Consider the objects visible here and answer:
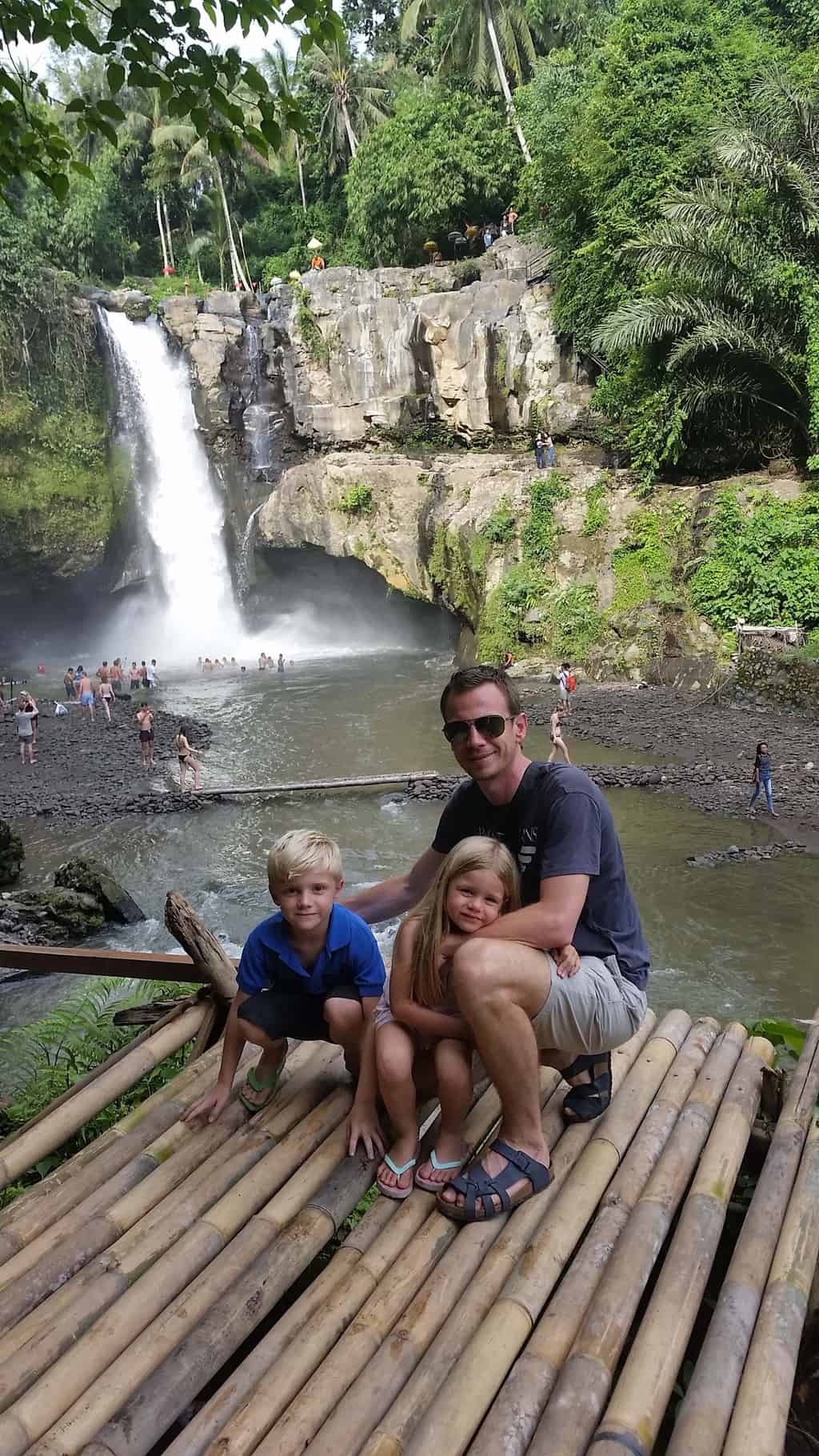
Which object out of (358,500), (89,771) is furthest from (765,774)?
(358,500)

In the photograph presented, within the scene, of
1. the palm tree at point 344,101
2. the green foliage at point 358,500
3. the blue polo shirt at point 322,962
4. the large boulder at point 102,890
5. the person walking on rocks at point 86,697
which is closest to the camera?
the blue polo shirt at point 322,962

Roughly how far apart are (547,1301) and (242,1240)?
89 centimetres

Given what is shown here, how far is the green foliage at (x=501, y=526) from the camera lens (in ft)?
71.9

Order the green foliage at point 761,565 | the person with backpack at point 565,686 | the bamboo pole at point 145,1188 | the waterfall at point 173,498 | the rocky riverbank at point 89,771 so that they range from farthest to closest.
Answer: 1. the waterfall at point 173,498
2. the green foliage at point 761,565
3. the person with backpack at point 565,686
4. the rocky riverbank at point 89,771
5. the bamboo pole at point 145,1188

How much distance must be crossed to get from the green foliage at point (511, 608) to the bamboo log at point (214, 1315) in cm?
1855

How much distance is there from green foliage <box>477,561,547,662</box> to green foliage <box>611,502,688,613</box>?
190 cm

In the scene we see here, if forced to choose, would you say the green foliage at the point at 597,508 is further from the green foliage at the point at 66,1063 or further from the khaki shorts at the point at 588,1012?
the khaki shorts at the point at 588,1012

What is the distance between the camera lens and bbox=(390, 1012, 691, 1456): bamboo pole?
200 centimetres

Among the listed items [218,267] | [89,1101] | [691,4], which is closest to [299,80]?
[218,267]

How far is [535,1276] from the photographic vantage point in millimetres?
2402

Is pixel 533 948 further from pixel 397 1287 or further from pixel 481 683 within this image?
pixel 397 1287

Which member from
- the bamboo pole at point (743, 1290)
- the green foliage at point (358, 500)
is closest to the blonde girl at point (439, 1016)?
the bamboo pole at point (743, 1290)

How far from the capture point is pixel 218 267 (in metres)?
39.4

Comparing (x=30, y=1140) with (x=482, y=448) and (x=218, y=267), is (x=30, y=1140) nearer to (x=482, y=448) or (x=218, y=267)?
(x=482, y=448)
